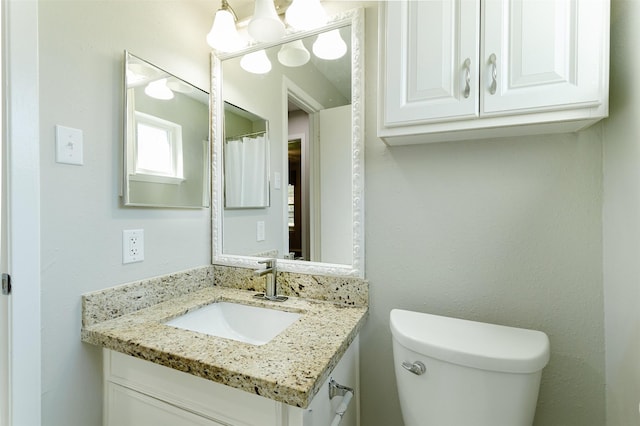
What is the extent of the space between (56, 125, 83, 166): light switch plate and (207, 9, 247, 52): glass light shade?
663 millimetres

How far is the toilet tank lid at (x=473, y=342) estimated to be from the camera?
72cm

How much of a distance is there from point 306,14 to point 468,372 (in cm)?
132

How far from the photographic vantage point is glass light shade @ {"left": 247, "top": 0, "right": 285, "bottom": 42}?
1.06 meters

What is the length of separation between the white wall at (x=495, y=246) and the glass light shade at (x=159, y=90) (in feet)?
2.71

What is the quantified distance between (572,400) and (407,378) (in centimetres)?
53

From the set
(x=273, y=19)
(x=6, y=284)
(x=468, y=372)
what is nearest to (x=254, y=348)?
(x=468, y=372)

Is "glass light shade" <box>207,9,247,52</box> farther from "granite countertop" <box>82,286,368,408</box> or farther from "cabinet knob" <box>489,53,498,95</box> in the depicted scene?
"granite countertop" <box>82,286,368,408</box>

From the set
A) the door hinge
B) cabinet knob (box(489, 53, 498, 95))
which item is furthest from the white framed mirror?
the door hinge

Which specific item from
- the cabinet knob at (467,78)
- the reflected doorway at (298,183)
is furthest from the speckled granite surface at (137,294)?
the cabinet knob at (467,78)

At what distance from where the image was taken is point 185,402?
80 centimetres

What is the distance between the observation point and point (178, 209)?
4.08 feet

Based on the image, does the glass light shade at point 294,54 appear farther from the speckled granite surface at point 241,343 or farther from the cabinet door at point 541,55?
the speckled granite surface at point 241,343

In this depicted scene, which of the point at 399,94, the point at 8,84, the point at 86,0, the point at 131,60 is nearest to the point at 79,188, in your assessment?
the point at 8,84

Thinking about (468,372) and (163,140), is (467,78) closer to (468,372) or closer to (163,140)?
(468,372)
